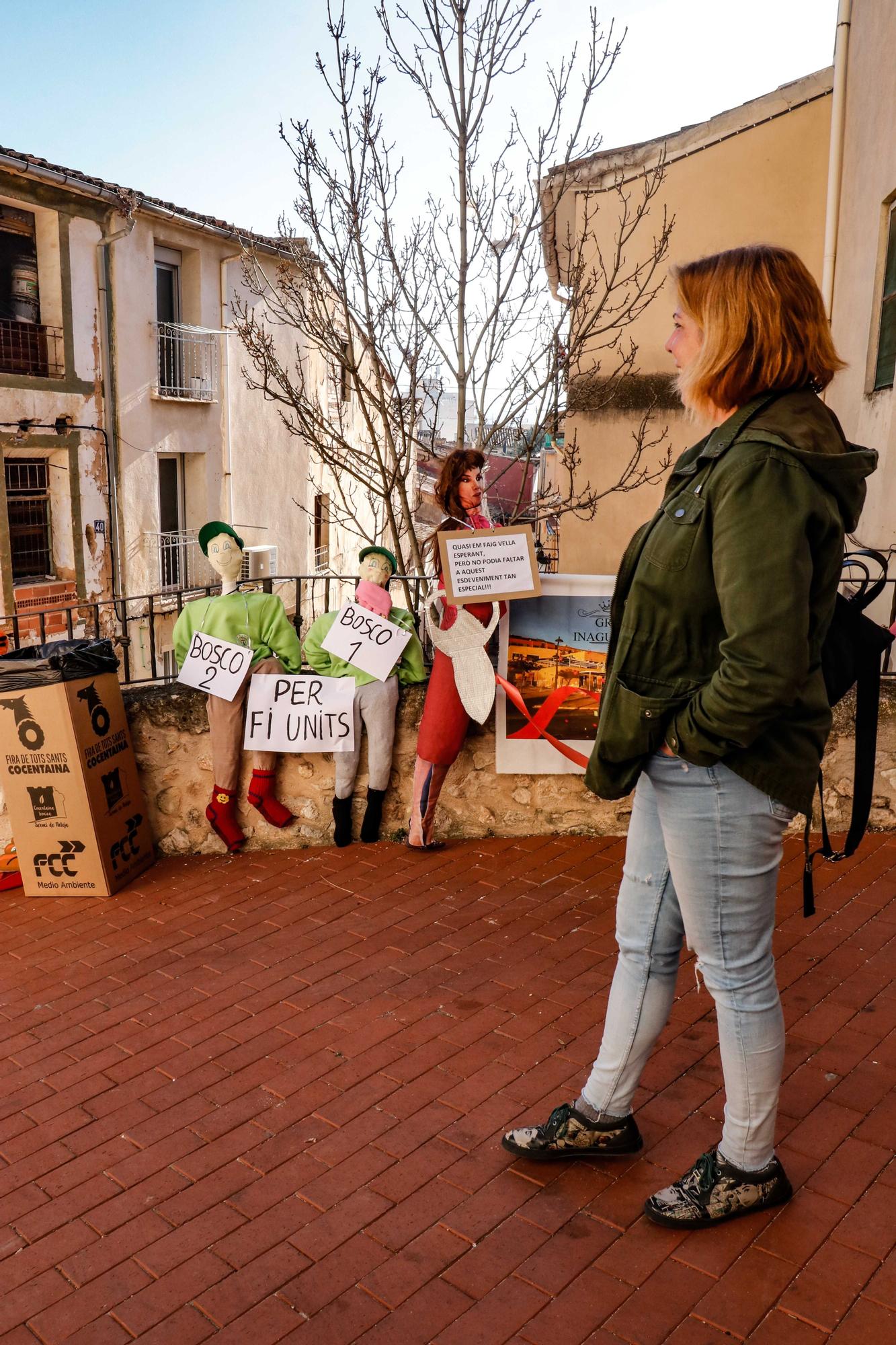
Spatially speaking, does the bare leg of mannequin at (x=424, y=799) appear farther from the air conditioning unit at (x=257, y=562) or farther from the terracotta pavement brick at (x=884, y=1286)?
the air conditioning unit at (x=257, y=562)

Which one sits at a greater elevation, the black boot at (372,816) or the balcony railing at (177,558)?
the balcony railing at (177,558)

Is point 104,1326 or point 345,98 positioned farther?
point 345,98

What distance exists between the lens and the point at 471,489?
4.93m

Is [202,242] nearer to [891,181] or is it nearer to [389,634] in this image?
[891,181]

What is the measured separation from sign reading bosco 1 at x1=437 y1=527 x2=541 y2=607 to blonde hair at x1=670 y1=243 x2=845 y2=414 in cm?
263

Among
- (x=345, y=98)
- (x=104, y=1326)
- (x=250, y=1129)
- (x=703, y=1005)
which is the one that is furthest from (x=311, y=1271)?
(x=345, y=98)

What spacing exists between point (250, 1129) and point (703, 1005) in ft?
5.01

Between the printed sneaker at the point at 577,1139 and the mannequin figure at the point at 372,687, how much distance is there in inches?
107

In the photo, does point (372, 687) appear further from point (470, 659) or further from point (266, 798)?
point (266, 798)

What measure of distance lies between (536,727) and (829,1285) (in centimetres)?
310

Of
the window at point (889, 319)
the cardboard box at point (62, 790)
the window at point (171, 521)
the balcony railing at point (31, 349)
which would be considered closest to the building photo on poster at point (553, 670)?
the cardboard box at point (62, 790)

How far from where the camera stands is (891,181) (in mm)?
7051

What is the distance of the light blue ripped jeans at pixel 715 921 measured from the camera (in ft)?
7.24

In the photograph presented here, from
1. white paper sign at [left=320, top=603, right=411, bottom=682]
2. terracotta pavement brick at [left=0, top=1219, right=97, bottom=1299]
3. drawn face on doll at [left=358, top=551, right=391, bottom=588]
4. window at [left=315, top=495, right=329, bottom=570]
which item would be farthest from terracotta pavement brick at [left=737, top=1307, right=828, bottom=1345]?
window at [left=315, top=495, right=329, bottom=570]
